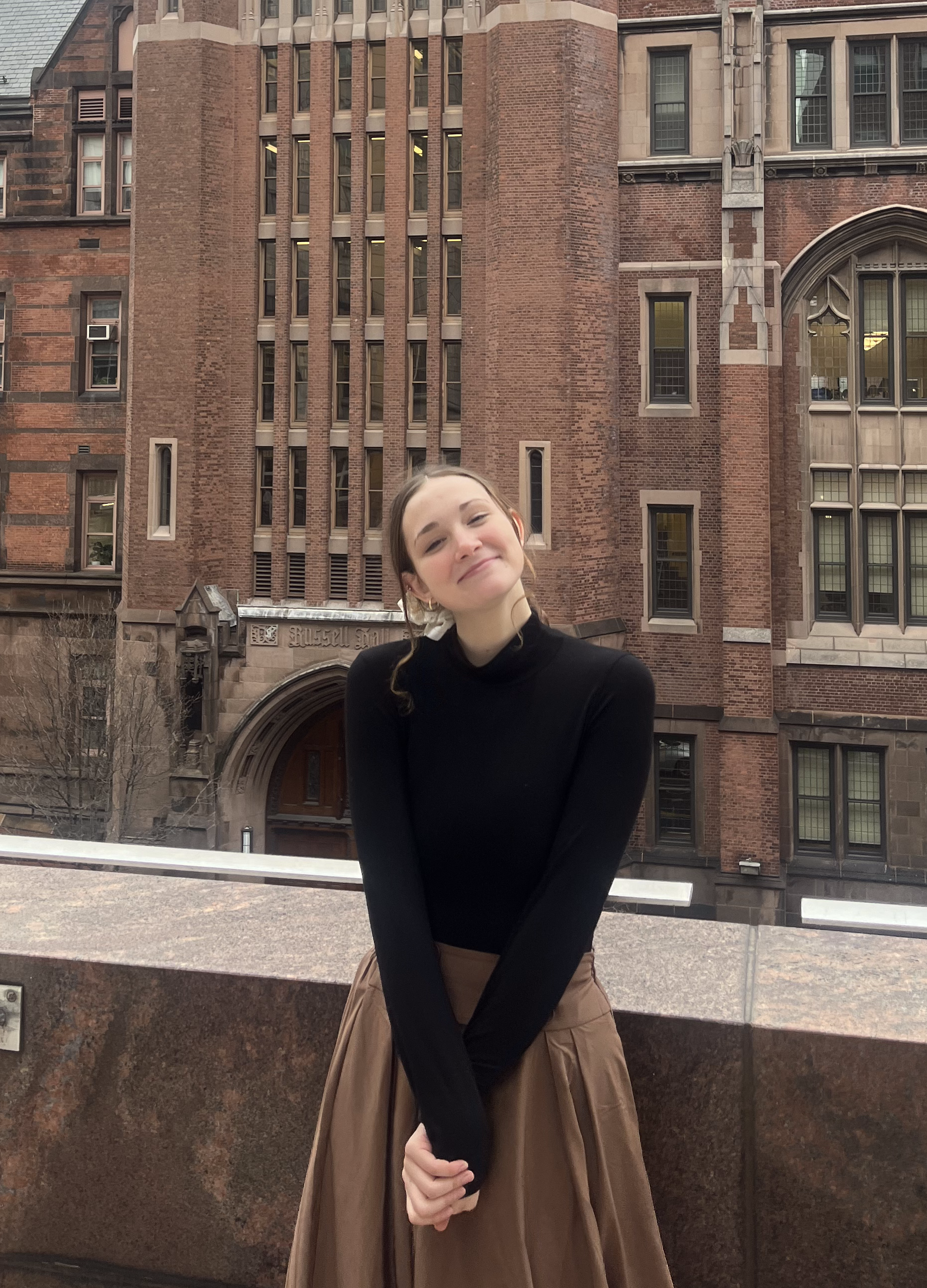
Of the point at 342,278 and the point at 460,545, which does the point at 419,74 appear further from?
the point at 460,545

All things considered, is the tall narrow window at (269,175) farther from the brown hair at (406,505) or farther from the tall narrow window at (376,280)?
the brown hair at (406,505)

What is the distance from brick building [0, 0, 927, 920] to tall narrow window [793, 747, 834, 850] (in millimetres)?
54

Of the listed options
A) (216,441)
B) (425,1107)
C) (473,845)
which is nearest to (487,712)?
(473,845)

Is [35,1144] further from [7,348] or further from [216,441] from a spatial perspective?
[7,348]

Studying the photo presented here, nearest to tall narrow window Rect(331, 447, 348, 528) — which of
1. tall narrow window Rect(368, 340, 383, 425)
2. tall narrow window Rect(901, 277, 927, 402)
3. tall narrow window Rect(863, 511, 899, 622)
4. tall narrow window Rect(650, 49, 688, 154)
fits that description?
tall narrow window Rect(368, 340, 383, 425)

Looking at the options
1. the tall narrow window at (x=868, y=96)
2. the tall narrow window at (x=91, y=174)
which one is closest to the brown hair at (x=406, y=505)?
the tall narrow window at (x=868, y=96)

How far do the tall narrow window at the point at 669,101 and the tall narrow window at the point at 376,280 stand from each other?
4854 millimetres

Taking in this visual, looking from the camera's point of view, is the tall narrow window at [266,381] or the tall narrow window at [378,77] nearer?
the tall narrow window at [378,77]

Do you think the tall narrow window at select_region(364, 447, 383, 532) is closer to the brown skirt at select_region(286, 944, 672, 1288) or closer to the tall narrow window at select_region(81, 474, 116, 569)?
the tall narrow window at select_region(81, 474, 116, 569)

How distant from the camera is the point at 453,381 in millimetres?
19641

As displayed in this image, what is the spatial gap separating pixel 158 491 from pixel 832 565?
448 inches

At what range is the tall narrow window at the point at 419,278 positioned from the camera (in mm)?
19609

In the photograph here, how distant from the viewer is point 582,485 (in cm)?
1884

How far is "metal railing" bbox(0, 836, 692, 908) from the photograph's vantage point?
2318 millimetres
